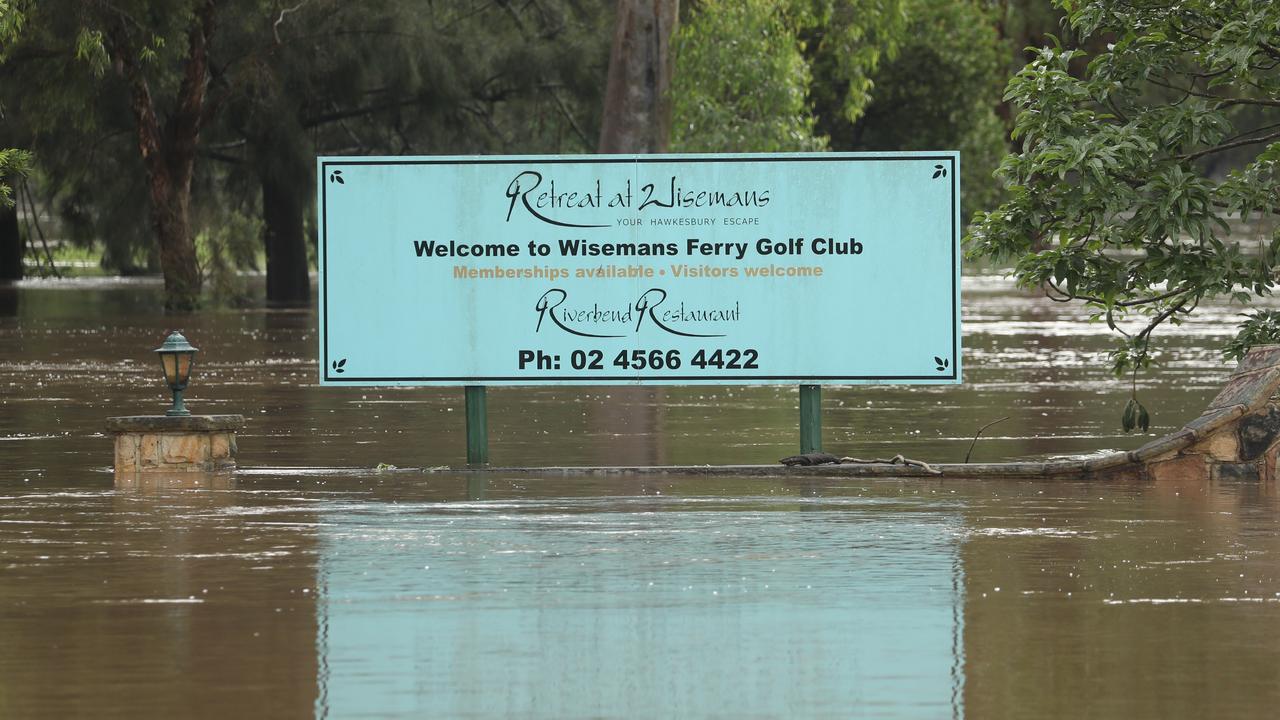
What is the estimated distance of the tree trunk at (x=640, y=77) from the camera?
3488cm

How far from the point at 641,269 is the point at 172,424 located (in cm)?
311

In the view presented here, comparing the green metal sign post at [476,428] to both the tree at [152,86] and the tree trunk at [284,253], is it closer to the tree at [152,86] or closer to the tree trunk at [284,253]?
the tree at [152,86]

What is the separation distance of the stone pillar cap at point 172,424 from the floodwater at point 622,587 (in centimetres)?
37

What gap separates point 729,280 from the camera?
14.6 meters

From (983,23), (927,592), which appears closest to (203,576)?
(927,592)

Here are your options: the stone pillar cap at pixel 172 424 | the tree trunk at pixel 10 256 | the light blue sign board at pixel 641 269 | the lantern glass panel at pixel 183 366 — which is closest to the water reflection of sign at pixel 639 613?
the light blue sign board at pixel 641 269

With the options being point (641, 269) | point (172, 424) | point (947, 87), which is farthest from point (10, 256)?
point (641, 269)

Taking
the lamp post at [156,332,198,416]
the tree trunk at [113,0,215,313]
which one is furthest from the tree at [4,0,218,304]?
the lamp post at [156,332,198,416]

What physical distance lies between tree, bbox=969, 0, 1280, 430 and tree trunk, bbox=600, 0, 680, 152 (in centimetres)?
2001

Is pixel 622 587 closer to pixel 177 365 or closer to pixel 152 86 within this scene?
pixel 177 365

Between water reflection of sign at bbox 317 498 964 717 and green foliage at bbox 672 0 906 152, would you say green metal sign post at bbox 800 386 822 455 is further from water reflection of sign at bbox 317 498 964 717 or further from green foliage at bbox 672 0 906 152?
green foliage at bbox 672 0 906 152

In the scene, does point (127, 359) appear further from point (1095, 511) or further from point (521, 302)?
point (1095, 511)

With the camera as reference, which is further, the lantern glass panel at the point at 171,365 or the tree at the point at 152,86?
the tree at the point at 152,86

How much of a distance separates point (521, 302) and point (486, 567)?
460cm
